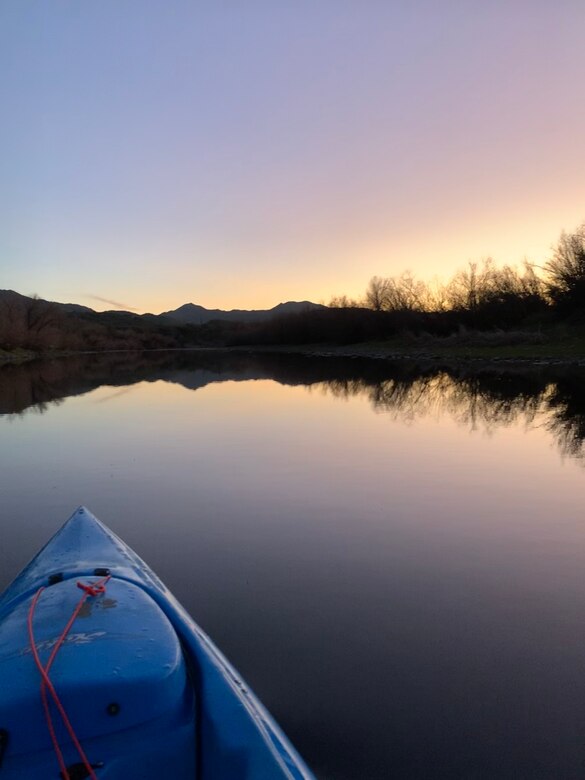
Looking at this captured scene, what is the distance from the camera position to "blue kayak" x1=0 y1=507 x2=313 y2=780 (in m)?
2.14

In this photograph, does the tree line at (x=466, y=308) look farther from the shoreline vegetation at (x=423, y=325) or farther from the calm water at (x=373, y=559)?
the calm water at (x=373, y=559)

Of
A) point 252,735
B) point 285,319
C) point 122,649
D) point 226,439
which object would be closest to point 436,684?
point 252,735

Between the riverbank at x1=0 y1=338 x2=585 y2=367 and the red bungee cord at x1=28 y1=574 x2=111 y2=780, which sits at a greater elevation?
the riverbank at x1=0 y1=338 x2=585 y2=367

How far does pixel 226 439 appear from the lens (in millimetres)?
10984

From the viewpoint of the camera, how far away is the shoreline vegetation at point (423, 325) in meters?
35.2

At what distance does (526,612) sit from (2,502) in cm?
621

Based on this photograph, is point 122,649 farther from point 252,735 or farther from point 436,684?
point 436,684

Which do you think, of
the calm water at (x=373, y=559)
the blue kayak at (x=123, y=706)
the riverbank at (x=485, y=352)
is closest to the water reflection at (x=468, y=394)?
the calm water at (x=373, y=559)

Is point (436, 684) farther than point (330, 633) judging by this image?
No

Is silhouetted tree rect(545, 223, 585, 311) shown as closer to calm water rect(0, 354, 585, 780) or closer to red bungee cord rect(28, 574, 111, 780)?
calm water rect(0, 354, 585, 780)

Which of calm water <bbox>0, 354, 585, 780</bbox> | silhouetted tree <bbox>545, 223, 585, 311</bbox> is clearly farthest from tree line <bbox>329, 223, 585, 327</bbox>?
calm water <bbox>0, 354, 585, 780</bbox>

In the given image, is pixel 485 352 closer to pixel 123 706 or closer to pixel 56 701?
pixel 123 706

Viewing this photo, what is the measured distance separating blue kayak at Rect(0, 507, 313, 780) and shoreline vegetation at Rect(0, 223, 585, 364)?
88.5 ft

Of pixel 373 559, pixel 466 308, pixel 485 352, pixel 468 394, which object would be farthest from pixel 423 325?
pixel 373 559
